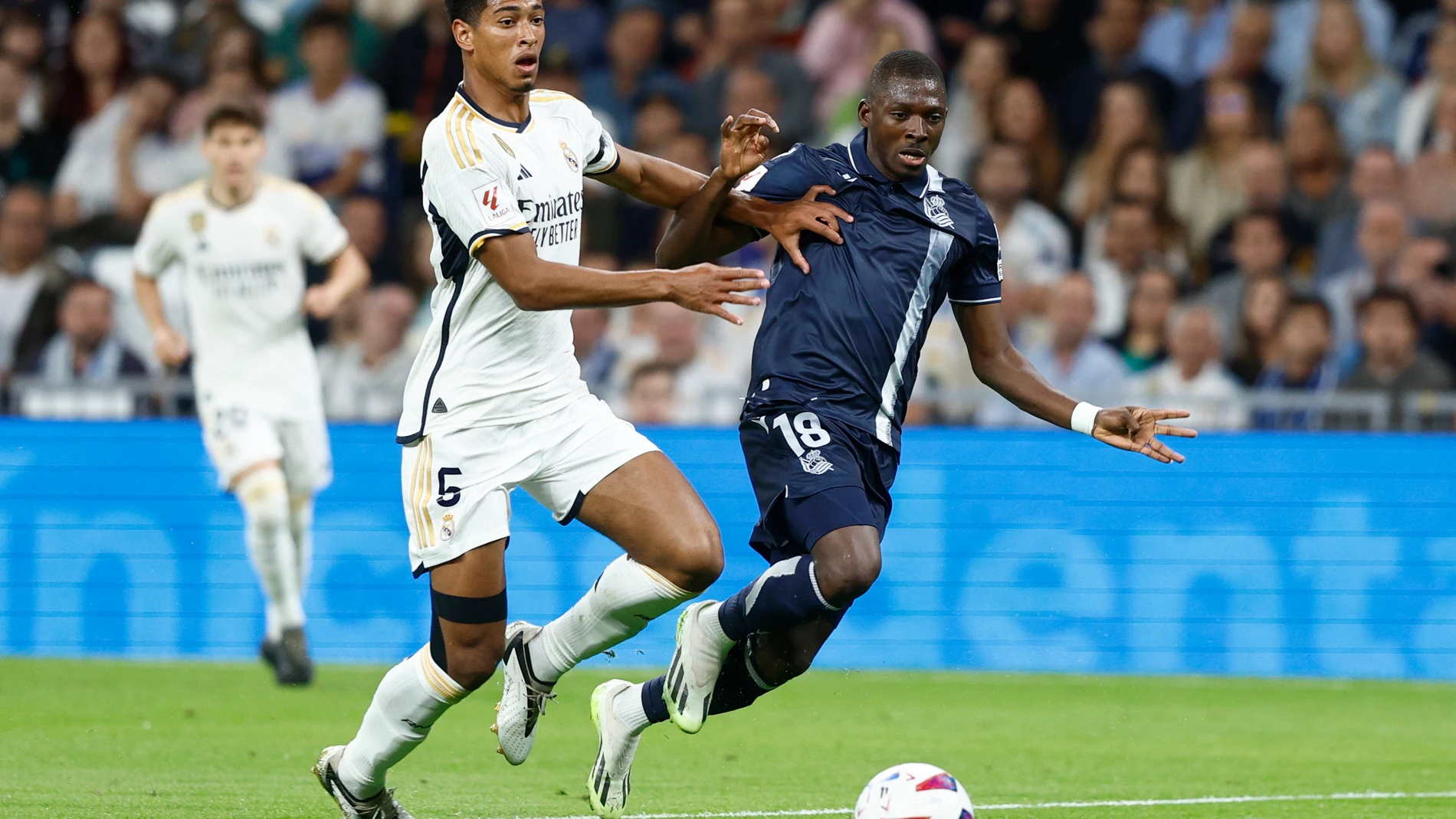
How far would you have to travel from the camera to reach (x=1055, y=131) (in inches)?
565

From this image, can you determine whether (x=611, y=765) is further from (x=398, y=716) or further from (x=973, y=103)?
(x=973, y=103)

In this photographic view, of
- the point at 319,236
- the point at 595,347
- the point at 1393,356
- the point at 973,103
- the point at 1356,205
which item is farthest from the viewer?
the point at 973,103

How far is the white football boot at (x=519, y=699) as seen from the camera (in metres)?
6.16

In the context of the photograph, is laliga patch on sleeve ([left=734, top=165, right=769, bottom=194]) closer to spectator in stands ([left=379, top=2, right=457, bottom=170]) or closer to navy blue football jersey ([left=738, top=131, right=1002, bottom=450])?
navy blue football jersey ([left=738, top=131, right=1002, bottom=450])

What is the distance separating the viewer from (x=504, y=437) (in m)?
5.99

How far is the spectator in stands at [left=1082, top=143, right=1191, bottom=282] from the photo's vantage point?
44.1ft

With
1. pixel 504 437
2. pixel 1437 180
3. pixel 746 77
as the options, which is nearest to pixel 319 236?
pixel 746 77

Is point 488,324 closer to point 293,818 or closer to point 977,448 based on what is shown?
point 293,818

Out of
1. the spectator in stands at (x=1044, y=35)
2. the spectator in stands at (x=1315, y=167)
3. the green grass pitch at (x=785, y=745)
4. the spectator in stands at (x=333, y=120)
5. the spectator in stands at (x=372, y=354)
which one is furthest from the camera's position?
the spectator in stands at (x=1044, y=35)

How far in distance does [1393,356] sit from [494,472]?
777 centimetres

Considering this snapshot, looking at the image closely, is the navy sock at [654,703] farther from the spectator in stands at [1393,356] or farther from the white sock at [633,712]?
the spectator in stands at [1393,356]

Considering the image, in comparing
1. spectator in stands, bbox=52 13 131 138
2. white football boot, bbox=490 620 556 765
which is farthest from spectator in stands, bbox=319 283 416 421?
white football boot, bbox=490 620 556 765

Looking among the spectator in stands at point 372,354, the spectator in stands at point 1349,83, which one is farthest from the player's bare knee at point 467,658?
the spectator in stands at point 1349,83

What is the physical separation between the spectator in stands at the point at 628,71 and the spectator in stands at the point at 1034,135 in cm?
243
